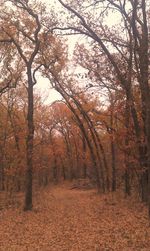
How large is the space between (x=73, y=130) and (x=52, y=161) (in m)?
10.4

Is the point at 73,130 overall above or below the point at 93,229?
above

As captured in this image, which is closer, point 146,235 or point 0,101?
point 146,235

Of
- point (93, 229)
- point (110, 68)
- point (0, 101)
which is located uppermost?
point (0, 101)

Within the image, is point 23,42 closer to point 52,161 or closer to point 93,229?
point 93,229

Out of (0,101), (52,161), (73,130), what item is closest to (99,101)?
(0,101)

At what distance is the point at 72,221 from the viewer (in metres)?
13.9

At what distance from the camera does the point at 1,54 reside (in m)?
23.7

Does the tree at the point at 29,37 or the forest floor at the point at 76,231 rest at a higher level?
the tree at the point at 29,37

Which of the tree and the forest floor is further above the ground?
the tree

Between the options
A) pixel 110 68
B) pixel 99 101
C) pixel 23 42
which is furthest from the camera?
pixel 99 101

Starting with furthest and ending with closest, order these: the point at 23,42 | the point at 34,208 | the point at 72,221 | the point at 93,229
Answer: the point at 23,42, the point at 34,208, the point at 72,221, the point at 93,229

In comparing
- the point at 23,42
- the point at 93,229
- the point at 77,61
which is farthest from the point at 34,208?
the point at 77,61

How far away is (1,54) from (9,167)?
24.4ft

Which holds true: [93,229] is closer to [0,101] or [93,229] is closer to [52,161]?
[0,101]
